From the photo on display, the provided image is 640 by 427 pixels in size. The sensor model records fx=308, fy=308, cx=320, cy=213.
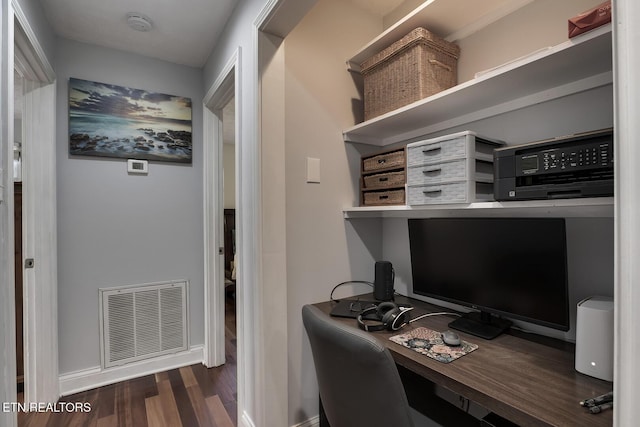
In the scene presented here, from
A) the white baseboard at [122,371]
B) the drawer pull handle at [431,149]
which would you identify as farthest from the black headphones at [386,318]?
the white baseboard at [122,371]

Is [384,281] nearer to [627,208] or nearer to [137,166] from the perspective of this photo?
[627,208]

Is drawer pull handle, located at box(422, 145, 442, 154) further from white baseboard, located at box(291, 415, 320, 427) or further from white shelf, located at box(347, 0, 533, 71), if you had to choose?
white baseboard, located at box(291, 415, 320, 427)

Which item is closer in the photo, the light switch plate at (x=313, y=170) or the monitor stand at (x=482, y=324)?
the monitor stand at (x=482, y=324)

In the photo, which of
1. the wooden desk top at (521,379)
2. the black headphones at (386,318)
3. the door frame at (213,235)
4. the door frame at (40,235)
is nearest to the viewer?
the wooden desk top at (521,379)

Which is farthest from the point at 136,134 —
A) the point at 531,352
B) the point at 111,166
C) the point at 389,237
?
the point at 531,352

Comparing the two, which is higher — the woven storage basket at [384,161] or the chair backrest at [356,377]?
the woven storage basket at [384,161]

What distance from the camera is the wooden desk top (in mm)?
792

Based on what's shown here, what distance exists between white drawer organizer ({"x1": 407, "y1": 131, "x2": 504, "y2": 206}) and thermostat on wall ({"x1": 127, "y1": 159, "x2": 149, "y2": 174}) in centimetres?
205

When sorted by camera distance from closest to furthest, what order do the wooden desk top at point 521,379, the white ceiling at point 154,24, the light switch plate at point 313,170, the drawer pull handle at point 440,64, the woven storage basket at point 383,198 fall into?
the wooden desk top at point 521,379
the drawer pull handle at point 440,64
the woven storage basket at point 383,198
the light switch plate at point 313,170
the white ceiling at point 154,24

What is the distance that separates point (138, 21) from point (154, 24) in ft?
0.30

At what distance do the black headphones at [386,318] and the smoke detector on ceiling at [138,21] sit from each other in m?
2.22

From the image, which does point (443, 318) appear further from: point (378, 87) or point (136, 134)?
point (136, 134)

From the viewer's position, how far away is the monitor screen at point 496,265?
1121 millimetres

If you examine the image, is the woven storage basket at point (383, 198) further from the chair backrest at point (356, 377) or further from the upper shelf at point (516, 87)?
the chair backrest at point (356, 377)
